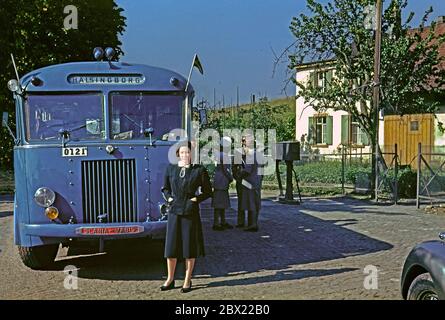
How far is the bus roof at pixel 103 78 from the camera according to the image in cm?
888

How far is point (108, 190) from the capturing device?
8516 mm

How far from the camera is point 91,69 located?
9047mm

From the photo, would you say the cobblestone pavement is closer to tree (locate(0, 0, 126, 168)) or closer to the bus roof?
the bus roof

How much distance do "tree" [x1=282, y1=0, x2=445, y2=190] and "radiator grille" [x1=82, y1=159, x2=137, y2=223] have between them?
1538 centimetres

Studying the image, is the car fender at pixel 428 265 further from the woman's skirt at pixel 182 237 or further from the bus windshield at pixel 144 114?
the bus windshield at pixel 144 114

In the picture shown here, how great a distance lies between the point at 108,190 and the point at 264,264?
8.63ft

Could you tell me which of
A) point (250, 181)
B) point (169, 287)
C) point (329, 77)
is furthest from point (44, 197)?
point (329, 77)

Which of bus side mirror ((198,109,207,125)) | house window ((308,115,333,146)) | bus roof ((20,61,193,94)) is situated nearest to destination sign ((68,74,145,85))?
bus roof ((20,61,193,94))

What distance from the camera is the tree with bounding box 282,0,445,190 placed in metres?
22.8

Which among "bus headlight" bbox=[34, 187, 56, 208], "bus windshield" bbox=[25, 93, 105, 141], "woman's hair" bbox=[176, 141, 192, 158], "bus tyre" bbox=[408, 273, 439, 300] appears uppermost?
"bus windshield" bbox=[25, 93, 105, 141]

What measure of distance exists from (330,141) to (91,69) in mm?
27631

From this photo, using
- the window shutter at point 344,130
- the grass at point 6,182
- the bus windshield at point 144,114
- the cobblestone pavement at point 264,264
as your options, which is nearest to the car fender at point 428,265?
the cobblestone pavement at point 264,264

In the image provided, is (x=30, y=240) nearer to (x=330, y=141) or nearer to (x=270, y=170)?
(x=270, y=170)
